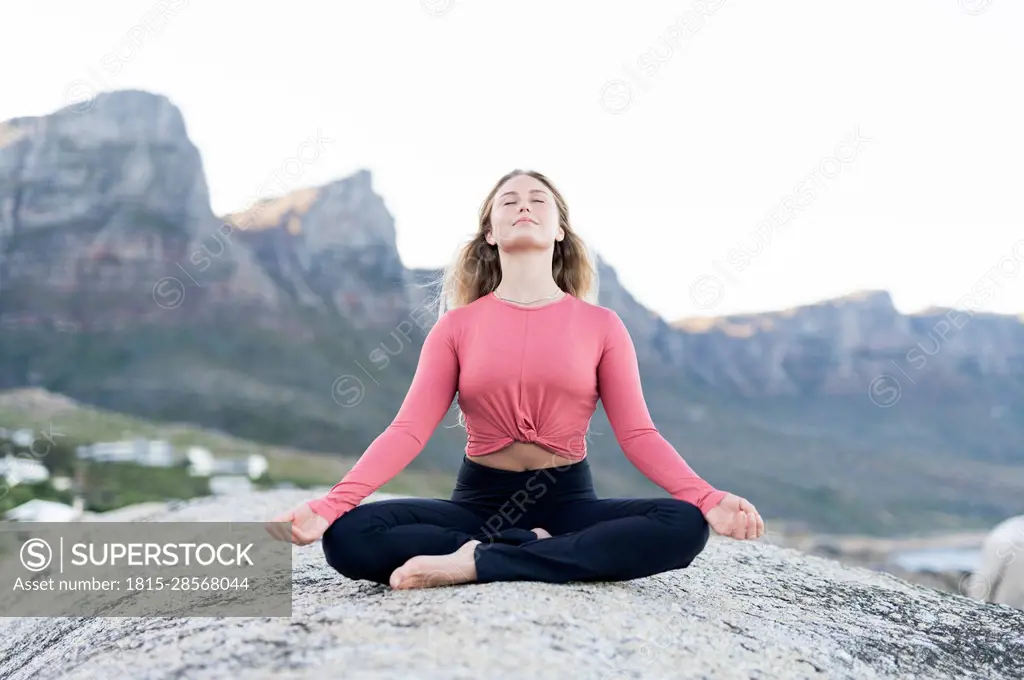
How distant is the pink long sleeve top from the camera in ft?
10.4

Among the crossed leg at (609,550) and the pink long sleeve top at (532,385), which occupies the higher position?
the pink long sleeve top at (532,385)

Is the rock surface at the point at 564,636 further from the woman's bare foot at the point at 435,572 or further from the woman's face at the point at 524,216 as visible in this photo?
the woman's face at the point at 524,216

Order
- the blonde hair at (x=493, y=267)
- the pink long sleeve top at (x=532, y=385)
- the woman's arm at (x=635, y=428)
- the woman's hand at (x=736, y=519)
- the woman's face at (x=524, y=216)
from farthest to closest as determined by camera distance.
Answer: the blonde hair at (x=493, y=267)
the woman's face at (x=524, y=216)
the pink long sleeve top at (x=532, y=385)
the woman's arm at (x=635, y=428)
the woman's hand at (x=736, y=519)

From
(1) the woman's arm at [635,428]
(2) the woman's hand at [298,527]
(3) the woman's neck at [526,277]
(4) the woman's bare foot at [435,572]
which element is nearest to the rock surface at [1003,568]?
(1) the woman's arm at [635,428]

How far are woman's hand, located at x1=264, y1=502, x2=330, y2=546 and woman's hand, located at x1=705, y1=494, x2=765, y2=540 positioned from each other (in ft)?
4.21

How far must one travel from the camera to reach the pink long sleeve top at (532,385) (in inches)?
125

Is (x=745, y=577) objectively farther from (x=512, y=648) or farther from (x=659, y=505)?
(x=512, y=648)

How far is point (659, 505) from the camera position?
114 inches

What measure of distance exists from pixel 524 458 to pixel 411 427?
45cm

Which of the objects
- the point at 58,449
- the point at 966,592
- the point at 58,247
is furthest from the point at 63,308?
the point at 966,592

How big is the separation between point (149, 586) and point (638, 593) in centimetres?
260

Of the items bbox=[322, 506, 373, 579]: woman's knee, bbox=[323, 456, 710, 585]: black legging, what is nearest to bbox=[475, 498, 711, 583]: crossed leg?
bbox=[323, 456, 710, 585]: black legging

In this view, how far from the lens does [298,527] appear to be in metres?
2.72

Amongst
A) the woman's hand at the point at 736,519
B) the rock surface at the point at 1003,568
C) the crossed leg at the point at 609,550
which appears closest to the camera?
the woman's hand at the point at 736,519
